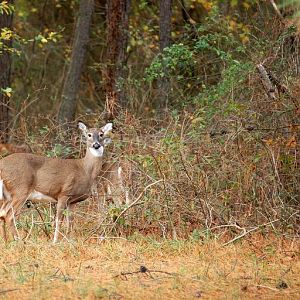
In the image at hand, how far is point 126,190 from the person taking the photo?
1145 cm

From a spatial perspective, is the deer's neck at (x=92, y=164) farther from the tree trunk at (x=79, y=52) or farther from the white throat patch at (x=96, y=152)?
the tree trunk at (x=79, y=52)

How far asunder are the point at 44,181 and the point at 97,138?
118 centimetres

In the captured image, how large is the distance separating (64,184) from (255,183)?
8.27 feet

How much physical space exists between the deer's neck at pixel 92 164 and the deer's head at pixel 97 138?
0.15 ft

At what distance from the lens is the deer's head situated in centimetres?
1264

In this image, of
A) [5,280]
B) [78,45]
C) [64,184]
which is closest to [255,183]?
[64,184]

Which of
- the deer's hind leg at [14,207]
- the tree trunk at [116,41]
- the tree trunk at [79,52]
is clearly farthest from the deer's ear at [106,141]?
the tree trunk at [79,52]

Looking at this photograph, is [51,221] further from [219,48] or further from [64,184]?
[219,48]

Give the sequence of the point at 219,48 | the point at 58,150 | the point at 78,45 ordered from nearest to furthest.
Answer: the point at 58,150 < the point at 219,48 < the point at 78,45

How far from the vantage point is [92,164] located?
41.1ft

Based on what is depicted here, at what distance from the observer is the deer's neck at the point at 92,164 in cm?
1246

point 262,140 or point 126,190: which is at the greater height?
point 262,140

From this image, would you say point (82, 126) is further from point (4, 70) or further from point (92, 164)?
point (4, 70)

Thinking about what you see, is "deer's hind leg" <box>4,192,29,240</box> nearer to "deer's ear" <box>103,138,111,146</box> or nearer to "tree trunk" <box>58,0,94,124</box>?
"deer's ear" <box>103,138,111,146</box>
